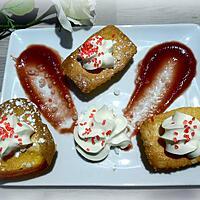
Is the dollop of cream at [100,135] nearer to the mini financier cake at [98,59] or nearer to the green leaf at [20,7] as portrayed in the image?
the mini financier cake at [98,59]

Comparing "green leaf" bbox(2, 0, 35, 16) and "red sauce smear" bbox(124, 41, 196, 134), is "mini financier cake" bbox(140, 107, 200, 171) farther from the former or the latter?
"green leaf" bbox(2, 0, 35, 16)

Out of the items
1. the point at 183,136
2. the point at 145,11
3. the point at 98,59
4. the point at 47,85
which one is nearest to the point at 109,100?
the point at 98,59

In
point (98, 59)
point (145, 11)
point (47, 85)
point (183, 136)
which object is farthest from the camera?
point (145, 11)

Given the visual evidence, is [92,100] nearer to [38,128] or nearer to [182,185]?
[38,128]

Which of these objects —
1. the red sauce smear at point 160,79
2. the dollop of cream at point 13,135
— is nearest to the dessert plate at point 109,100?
the red sauce smear at point 160,79

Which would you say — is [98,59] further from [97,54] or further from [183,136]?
[183,136]

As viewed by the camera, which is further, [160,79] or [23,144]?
[160,79]
